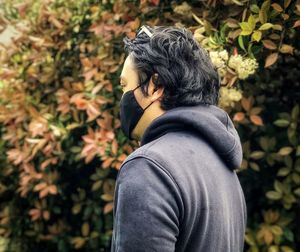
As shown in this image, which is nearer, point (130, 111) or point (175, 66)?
point (175, 66)

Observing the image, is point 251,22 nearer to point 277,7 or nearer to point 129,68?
point 277,7

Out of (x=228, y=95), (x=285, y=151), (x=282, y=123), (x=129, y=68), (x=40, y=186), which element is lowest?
(x=40, y=186)

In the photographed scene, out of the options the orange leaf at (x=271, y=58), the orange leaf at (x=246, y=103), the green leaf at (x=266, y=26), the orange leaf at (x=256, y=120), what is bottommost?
the orange leaf at (x=256, y=120)

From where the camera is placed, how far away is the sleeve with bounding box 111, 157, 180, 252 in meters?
1.46

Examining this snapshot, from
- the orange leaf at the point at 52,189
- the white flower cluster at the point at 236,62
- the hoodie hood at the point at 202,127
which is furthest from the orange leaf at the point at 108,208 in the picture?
the hoodie hood at the point at 202,127

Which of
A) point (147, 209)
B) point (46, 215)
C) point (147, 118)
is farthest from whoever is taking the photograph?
point (46, 215)

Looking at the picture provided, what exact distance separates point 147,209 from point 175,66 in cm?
51

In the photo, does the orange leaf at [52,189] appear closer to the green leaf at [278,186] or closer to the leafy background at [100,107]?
the leafy background at [100,107]

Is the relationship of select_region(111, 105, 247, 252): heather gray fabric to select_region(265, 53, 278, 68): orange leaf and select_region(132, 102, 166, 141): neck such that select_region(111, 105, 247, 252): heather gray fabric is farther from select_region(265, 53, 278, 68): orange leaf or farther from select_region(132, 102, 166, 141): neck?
select_region(265, 53, 278, 68): orange leaf

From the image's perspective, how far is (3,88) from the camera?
3588 mm

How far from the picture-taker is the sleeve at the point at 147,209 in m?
1.46

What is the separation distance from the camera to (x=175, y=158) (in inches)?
61.3

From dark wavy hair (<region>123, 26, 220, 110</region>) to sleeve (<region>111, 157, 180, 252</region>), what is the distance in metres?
0.31

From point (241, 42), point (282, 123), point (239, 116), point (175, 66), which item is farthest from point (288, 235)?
point (175, 66)
